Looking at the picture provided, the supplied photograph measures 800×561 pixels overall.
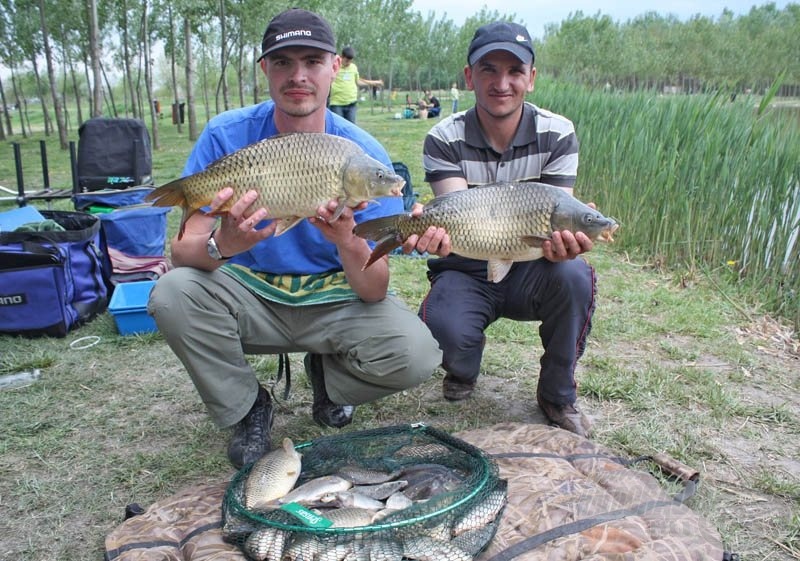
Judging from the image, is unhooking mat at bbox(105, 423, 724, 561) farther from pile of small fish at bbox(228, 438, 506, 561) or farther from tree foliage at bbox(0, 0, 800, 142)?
tree foliage at bbox(0, 0, 800, 142)

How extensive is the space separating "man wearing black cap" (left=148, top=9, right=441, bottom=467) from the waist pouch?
159 cm

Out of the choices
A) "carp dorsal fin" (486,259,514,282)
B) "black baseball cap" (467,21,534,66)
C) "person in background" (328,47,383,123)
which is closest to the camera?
"carp dorsal fin" (486,259,514,282)

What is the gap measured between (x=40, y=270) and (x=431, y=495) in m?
2.57

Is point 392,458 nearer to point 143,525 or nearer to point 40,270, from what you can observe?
point 143,525

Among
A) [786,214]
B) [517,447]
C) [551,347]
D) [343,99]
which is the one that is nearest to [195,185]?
[517,447]

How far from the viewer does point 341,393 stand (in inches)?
90.0

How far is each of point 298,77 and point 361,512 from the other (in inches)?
51.4

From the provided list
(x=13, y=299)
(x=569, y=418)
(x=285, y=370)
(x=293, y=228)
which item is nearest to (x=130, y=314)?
(x=13, y=299)

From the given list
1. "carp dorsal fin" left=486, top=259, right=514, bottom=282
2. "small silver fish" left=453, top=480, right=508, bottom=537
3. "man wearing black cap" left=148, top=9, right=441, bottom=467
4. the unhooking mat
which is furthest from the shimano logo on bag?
"small silver fish" left=453, top=480, right=508, bottom=537

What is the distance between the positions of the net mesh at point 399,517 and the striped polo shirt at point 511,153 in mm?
1074

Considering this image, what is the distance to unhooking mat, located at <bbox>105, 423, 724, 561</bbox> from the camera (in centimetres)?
157

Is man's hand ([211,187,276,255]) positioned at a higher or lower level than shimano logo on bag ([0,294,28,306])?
higher

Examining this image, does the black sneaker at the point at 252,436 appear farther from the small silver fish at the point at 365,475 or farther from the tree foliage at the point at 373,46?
the tree foliage at the point at 373,46

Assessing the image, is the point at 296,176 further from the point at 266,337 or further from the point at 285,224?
the point at 266,337
